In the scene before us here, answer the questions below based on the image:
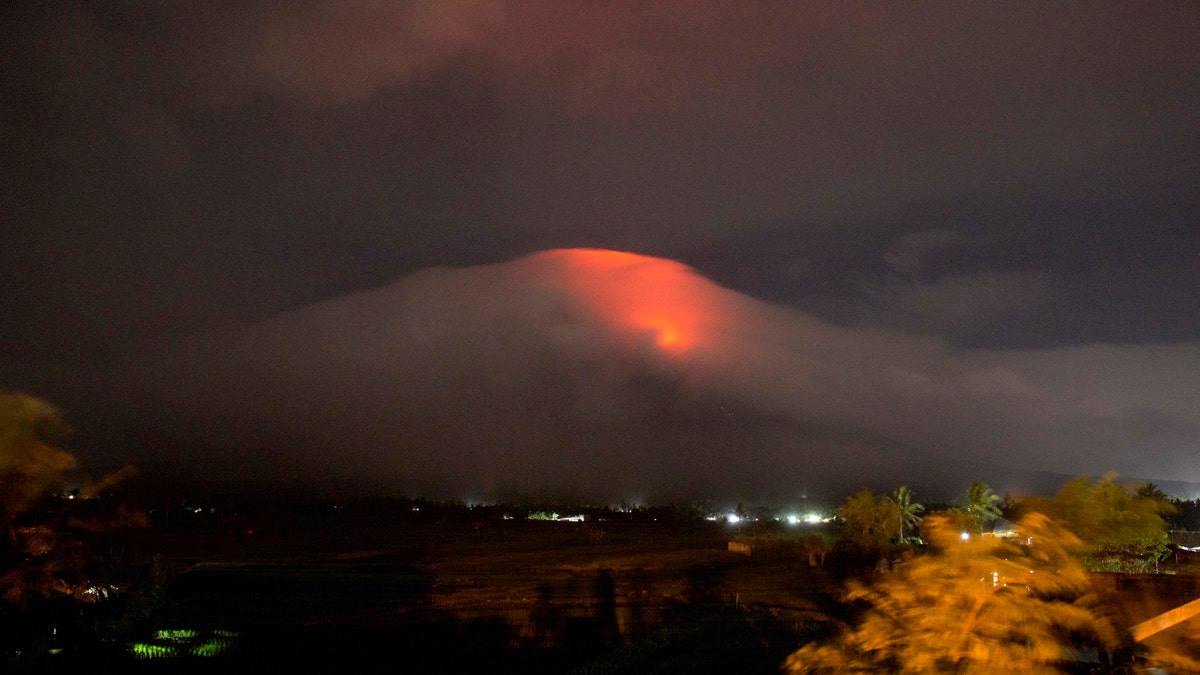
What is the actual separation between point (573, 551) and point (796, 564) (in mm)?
17476

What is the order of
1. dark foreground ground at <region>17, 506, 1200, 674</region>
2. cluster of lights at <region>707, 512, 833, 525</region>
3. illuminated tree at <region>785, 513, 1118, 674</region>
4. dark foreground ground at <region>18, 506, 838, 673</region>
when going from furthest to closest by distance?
cluster of lights at <region>707, 512, 833, 525</region>
dark foreground ground at <region>18, 506, 838, 673</region>
dark foreground ground at <region>17, 506, 1200, 674</region>
illuminated tree at <region>785, 513, 1118, 674</region>

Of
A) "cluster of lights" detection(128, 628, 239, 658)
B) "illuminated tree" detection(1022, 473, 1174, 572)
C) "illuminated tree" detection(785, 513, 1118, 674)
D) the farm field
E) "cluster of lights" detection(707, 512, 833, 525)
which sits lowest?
"cluster of lights" detection(707, 512, 833, 525)

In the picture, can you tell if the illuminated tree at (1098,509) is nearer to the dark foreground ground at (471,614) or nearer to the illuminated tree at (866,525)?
the dark foreground ground at (471,614)

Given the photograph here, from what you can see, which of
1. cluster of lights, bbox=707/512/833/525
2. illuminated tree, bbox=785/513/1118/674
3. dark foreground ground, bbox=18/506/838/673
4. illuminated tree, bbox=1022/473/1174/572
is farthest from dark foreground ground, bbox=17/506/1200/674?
cluster of lights, bbox=707/512/833/525

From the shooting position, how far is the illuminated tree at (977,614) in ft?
18.5

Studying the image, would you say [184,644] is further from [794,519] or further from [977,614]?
[794,519]

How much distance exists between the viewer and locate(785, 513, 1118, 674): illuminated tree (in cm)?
564

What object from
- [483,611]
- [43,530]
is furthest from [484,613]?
[43,530]

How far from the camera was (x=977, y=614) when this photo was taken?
19.0 ft

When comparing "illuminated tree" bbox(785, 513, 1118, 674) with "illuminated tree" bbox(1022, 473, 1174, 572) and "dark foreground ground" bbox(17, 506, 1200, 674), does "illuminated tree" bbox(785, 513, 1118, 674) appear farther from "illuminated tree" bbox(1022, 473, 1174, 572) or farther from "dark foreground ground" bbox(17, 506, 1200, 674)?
"dark foreground ground" bbox(17, 506, 1200, 674)

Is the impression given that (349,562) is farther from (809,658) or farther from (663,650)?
(809,658)

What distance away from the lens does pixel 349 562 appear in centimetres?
4828

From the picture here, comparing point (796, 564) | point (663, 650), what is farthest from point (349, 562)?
point (663, 650)

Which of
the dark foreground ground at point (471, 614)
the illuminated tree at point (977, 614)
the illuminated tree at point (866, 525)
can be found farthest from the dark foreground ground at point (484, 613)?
the illuminated tree at point (866, 525)
